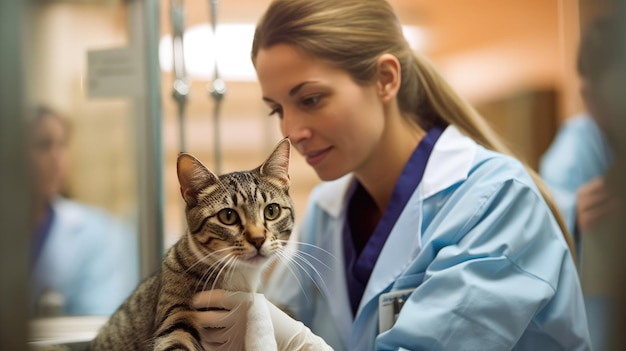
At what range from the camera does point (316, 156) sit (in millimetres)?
808

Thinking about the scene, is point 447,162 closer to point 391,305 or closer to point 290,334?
A: point 391,305

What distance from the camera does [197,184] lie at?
0.67 meters

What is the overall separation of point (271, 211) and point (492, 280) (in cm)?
39

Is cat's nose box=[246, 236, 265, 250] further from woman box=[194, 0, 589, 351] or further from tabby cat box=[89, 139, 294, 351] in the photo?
woman box=[194, 0, 589, 351]

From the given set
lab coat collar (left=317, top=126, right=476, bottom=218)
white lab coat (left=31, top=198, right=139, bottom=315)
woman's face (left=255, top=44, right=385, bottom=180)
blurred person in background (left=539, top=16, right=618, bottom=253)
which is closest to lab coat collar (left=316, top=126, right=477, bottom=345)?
lab coat collar (left=317, top=126, right=476, bottom=218)

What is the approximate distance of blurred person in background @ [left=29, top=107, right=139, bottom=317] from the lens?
85 cm

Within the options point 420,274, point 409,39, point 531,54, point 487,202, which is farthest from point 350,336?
point 531,54

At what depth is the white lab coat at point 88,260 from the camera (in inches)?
38.2

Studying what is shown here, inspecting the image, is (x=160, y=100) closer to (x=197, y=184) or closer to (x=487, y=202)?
(x=197, y=184)

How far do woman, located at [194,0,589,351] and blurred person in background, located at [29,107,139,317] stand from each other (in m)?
0.29

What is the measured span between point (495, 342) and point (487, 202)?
0.68ft

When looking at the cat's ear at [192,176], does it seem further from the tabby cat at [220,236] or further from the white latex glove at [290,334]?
the white latex glove at [290,334]

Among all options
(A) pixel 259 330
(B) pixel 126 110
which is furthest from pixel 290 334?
(B) pixel 126 110

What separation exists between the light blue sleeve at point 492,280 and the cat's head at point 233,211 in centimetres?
29
